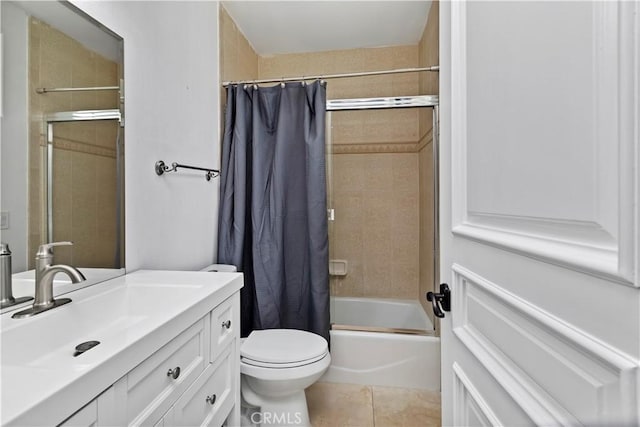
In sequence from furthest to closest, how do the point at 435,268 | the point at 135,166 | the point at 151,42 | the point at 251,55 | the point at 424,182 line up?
the point at 251,55 → the point at 424,182 → the point at 435,268 → the point at 151,42 → the point at 135,166

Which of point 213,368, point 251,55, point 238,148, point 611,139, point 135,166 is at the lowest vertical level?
point 213,368

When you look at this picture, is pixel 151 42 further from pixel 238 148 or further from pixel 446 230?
pixel 446 230

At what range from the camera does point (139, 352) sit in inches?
26.2

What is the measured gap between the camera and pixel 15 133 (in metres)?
0.85

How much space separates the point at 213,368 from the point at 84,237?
0.62 m

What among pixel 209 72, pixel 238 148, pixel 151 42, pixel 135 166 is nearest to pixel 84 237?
pixel 135 166

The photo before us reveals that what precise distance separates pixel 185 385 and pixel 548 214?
93 cm

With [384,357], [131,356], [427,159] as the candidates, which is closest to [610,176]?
[131,356]

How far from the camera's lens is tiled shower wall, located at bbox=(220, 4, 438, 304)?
2.49m

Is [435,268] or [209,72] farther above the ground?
[209,72]

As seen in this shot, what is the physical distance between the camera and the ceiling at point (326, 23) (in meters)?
2.08

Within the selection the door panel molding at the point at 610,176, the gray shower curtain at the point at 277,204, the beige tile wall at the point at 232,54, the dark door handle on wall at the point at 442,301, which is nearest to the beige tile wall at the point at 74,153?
the gray shower curtain at the point at 277,204

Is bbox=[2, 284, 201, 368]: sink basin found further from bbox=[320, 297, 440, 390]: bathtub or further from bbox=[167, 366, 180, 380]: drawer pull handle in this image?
bbox=[320, 297, 440, 390]: bathtub

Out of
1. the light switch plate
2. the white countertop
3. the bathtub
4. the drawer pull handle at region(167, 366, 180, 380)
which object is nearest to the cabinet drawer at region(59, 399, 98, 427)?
the drawer pull handle at region(167, 366, 180, 380)
